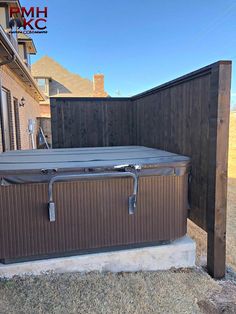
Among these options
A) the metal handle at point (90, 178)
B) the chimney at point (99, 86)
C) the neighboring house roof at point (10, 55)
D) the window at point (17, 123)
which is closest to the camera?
the metal handle at point (90, 178)

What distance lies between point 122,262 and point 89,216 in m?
0.58

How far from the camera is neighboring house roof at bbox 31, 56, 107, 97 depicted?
19.2 m

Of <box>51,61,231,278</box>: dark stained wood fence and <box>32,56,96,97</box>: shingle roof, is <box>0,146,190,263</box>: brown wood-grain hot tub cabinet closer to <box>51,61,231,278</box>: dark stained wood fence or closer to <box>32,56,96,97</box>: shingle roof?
<box>51,61,231,278</box>: dark stained wood fence

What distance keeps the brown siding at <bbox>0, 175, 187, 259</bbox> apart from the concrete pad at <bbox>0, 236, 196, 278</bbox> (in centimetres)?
8

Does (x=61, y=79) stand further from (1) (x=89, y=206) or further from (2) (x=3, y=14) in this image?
(1) (x=89, y=206)

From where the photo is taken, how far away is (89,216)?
236 centimetres

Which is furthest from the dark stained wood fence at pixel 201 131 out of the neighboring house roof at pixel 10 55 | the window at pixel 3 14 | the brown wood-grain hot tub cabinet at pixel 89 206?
the window at pixel 3 14

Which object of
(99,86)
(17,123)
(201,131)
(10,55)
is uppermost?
(99,86)

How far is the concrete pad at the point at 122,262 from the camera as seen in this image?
7.55ft

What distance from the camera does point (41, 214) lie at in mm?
2246

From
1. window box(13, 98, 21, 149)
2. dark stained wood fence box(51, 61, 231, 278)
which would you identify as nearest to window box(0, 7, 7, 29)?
window box(13, 98, 21, 149)

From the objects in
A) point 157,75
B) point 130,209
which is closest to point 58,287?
point 130,209

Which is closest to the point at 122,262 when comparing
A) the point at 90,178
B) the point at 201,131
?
the point at 90,178

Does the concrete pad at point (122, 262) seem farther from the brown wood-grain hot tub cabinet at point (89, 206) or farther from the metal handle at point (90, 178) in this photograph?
the metal handle at point (90, 178)
